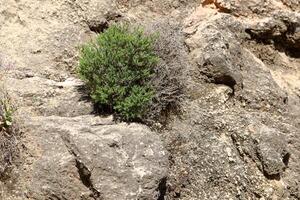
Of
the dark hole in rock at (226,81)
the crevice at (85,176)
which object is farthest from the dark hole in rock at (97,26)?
the crevice at (85,176)

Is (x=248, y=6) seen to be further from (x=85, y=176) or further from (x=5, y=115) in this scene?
(x=5, y=115)

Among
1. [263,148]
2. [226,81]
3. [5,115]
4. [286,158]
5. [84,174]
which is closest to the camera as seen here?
[84,174]

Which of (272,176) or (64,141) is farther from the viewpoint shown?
(272,176)

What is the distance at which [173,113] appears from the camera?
6062mm

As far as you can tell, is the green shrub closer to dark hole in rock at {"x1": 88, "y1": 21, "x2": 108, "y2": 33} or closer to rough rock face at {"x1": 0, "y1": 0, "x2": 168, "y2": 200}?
rough rock face at {"x1": 0, "y1": 0, "x2": 168, "y2": 200}

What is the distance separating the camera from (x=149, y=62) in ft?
19.3

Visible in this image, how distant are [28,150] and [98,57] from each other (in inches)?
54.8

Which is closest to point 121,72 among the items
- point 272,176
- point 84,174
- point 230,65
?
point 84,174

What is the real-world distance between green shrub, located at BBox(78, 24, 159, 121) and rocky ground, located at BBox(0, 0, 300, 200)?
0.22m

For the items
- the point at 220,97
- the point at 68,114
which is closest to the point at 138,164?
the point at 68,114

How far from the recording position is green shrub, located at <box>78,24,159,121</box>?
5.53m

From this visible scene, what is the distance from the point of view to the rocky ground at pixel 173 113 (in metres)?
5.00

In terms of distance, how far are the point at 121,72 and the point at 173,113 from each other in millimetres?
914

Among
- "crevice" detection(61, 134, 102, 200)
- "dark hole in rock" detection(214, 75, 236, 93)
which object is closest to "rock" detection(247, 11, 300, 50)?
"dark hole in rock" detection(214, 75, 236, 93)
